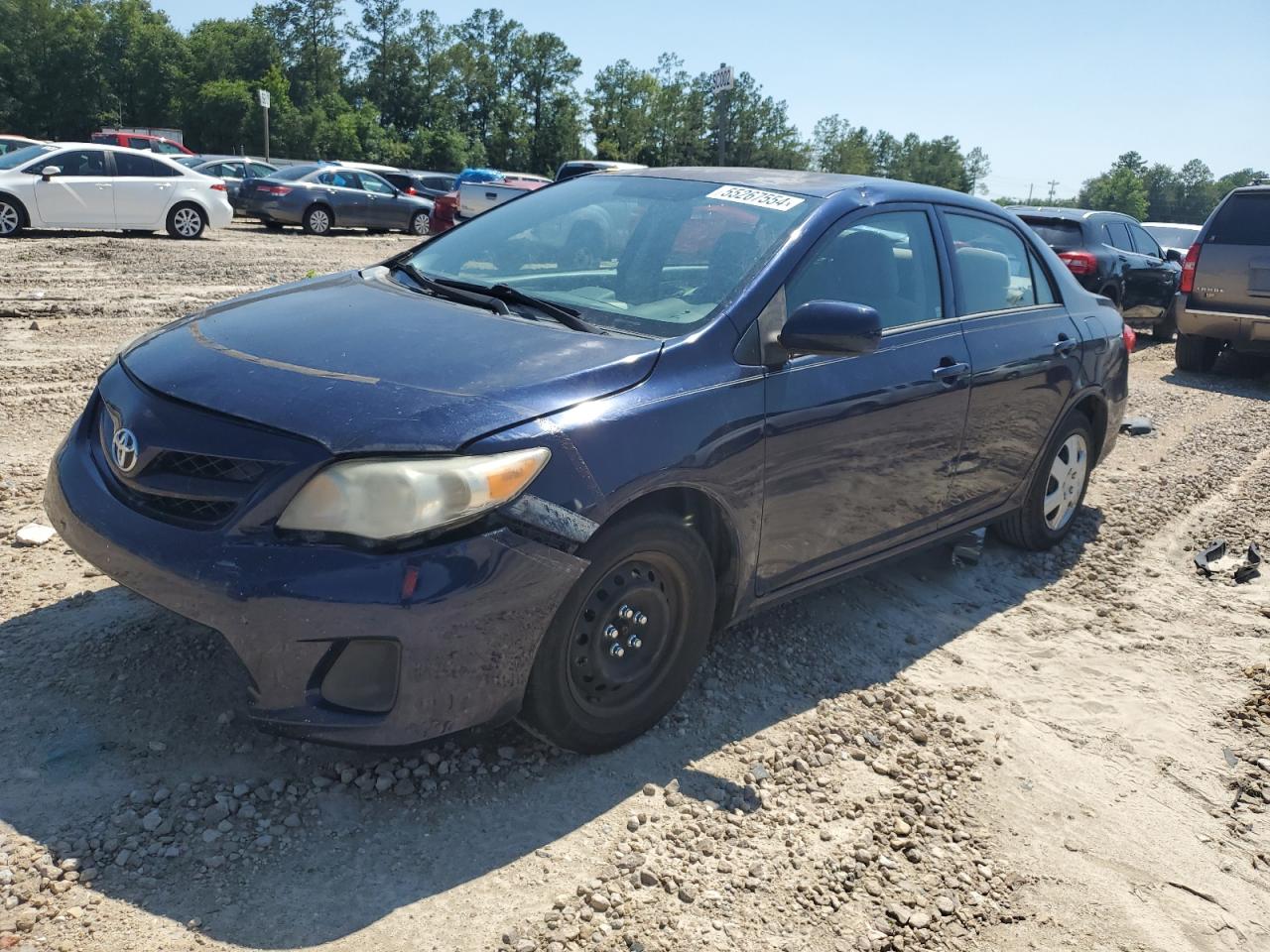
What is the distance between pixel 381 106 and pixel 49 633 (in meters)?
91.5

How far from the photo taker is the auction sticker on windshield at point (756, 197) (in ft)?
12.6

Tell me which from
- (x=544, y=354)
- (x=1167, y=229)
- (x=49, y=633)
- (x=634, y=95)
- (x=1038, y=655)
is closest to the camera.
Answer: (x=544, y=354)

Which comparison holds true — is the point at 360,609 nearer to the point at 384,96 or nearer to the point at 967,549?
the point at 967,549

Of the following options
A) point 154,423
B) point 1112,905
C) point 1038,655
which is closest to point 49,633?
point 154,423

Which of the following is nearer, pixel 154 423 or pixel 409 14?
pixel 154 423

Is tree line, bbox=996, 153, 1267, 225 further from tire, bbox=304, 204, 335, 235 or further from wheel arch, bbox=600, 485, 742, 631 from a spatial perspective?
wheel arch, bbox=600, 485, 742, 631

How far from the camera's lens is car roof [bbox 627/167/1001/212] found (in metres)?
4.02

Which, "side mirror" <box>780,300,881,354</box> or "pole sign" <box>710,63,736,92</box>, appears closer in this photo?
"side mirror" <box>780,300,881,354</box>

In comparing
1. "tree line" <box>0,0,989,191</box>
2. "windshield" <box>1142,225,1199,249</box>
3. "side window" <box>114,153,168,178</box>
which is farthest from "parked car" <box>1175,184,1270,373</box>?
"tree line" <box>0,0,989,191</box>

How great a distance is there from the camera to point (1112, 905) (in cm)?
286

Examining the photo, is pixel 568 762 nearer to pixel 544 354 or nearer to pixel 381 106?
pixel 544 354

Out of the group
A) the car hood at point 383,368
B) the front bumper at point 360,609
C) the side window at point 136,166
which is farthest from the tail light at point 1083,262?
the side window at point 136,166

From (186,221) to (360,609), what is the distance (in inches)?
645

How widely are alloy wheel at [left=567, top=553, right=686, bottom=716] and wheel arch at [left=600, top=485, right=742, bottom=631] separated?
0.49 feet
